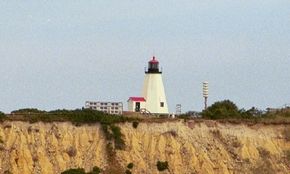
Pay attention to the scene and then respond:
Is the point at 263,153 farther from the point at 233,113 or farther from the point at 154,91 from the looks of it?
the point at 154,91

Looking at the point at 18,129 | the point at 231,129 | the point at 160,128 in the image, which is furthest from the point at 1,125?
the point at 231,129

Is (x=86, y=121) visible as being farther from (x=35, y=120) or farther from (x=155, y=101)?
(x=155, y=101)

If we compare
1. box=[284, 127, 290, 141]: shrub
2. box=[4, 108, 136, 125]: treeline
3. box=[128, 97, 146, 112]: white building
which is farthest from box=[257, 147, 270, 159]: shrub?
box=[128, 97, 146, 112]: white building

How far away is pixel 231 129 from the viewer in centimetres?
8519

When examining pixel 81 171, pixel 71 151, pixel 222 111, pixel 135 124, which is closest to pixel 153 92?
pixel 222 111

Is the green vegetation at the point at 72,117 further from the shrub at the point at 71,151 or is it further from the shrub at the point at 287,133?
the shrub at the point at 287,133

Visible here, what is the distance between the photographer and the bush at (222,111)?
89500 mm

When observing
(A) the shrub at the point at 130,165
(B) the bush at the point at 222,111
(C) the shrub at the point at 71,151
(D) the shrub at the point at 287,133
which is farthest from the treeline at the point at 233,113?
(C) the shrub at the point at 71,151

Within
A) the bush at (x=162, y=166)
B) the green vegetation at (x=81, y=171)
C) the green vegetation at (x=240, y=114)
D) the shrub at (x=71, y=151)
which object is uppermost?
the green vegetation at (x=240, y=114)

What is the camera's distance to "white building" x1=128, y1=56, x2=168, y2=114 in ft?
311

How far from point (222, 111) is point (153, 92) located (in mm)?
7420

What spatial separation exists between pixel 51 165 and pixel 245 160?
1525cm

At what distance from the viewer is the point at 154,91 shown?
94.7 meters

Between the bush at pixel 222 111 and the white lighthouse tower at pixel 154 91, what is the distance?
478 centimetres
